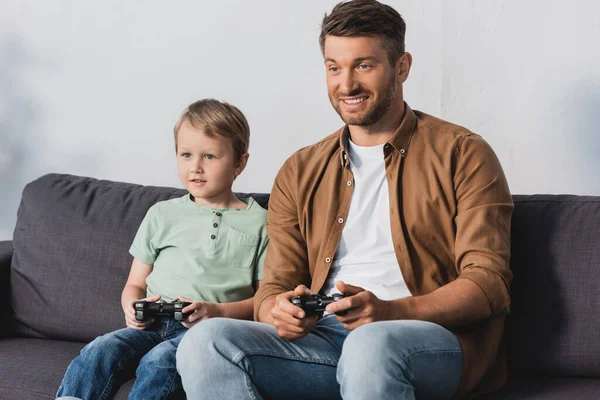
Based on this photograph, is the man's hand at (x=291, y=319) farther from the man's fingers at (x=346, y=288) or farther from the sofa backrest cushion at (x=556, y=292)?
the sofa backrest cushion at (x=556, y=292)

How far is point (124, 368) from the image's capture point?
7.17 ft

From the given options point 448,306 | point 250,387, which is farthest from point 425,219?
point 250,387

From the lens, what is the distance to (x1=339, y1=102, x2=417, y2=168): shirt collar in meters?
2.16

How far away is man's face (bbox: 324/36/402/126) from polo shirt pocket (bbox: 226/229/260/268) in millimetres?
461

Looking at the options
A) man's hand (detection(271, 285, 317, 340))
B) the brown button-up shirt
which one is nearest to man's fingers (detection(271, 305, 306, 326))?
man's hand (detection(271, 285, 317, 340))

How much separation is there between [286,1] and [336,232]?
1226 mm

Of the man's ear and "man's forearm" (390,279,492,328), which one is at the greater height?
the man's ear

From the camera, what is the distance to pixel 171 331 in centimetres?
230

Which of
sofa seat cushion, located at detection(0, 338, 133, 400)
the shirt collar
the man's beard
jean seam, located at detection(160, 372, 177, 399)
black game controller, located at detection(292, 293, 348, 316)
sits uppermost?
the man's beard

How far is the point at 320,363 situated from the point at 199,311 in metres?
0.44

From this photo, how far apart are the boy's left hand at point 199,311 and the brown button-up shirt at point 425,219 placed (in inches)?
5.0

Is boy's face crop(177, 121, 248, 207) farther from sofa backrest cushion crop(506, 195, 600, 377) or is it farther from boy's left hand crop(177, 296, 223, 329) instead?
sofa backrest cushion crop(506, 195, 600, 377)

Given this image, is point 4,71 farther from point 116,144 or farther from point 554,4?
point 554,4

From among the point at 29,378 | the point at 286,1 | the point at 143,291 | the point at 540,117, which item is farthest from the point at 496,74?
the point at 29,378
